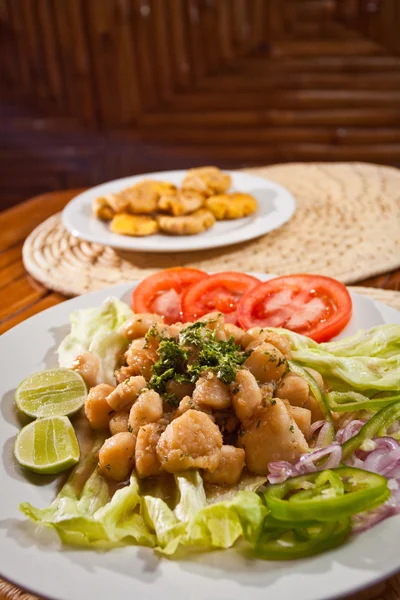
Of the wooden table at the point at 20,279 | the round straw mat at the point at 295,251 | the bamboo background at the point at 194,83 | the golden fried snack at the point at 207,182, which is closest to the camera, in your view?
the wooden table at the point at 20,279

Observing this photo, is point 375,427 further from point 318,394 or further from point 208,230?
point 208,230

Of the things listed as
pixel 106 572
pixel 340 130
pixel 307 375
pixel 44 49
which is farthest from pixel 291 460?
pixel 44 49

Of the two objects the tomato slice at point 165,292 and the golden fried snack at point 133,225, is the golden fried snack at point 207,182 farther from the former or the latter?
the tomato slice at point 165,292

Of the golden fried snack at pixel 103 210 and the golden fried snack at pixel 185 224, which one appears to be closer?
the golden fried snack at pixel 185 224

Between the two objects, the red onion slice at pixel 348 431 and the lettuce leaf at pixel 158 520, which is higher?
the lettuce leaf at pixel 158 520

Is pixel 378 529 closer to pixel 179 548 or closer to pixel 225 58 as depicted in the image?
pixel 179 548

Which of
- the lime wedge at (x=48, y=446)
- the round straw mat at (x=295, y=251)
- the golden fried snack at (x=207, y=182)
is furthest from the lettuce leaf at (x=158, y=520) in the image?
the golden fried snack at (x=207, y=182)
